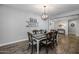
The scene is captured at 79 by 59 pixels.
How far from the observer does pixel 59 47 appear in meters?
1.99

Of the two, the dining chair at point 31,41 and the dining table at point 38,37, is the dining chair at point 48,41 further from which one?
the dining chair at point 31,41

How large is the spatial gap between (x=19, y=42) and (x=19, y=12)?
0.81m

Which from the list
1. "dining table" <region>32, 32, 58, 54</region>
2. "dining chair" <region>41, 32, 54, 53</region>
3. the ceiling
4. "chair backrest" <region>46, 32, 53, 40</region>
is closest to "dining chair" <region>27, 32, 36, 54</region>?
"dining table" <region>32, 32, 58, 54</region>

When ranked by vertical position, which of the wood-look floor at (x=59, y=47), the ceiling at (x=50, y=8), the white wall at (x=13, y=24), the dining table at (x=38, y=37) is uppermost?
the ceiling at (x=50, y=8)

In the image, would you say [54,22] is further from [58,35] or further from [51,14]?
[58,35]

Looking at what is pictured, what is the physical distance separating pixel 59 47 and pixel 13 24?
1.38 meters

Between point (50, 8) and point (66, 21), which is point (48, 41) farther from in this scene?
point (50, 8)

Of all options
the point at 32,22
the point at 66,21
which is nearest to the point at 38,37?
the point at 32,22

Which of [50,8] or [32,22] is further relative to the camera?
[32,22]

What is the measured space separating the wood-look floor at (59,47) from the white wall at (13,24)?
185mm

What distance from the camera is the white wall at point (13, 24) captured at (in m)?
1.96

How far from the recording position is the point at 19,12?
203 centimetres

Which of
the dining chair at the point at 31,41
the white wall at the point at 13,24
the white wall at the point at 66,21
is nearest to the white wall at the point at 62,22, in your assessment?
the white wall at the point at 66,21
